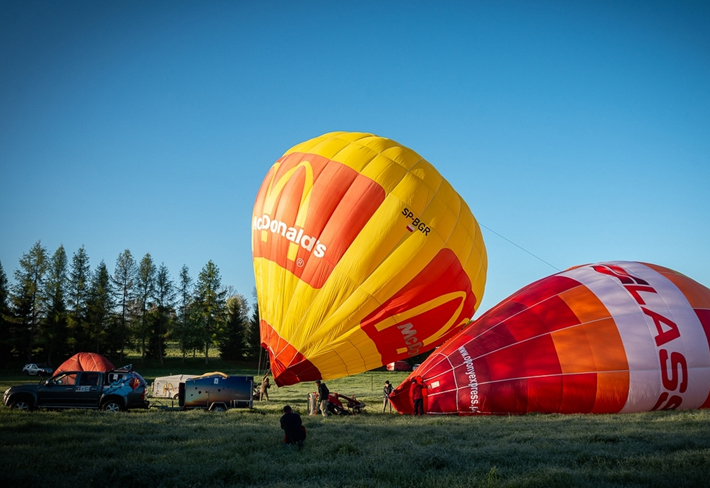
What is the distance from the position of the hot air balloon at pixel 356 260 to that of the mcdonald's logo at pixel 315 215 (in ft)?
0.10

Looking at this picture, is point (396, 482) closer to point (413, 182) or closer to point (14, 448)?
point (14, 448)

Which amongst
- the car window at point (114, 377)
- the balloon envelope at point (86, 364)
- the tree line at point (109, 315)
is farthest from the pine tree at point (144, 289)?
the car window at point (114, 377)

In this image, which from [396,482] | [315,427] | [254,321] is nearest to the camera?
[396,482]

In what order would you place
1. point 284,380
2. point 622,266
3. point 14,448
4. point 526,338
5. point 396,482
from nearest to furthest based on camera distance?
point 396,482 < point 14,448 < point 526,338 < point 284,380 < point 622,266

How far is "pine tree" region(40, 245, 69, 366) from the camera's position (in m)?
51.3

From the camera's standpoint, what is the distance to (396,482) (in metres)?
7.16

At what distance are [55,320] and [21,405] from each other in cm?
4140

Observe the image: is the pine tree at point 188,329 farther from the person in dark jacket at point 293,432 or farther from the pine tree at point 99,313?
the person in dark jacket at point 293,432

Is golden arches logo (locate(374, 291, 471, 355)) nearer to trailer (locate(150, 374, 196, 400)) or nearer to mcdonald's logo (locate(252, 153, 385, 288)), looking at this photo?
mcdonald's logo (locate(252, 153, 385, 288))

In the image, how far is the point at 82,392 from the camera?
1616 centimetres

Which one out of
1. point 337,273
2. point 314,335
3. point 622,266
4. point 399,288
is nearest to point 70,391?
point 314,335

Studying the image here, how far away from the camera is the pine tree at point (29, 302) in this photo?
168 feet

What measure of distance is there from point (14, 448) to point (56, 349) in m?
49.6

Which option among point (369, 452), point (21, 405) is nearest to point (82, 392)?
point (21, 405)
